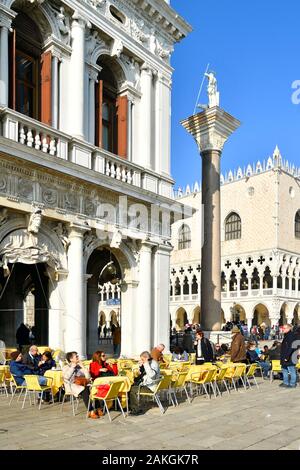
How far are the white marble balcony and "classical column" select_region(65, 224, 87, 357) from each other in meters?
1.72

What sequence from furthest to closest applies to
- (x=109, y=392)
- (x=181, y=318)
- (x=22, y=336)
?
(x=181, y=318), (x=22, y=336), (x=109, y=392)

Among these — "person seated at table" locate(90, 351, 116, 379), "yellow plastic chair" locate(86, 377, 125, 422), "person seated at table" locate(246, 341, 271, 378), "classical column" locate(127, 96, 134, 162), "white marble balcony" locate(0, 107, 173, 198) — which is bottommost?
"person seated at table" locate(246, 341, 271, 378)

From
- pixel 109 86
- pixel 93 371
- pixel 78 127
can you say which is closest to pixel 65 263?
pixel 78 127

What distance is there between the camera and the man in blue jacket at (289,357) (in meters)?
11.4

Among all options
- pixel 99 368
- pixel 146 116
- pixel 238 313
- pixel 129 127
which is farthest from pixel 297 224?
pixel 99 368

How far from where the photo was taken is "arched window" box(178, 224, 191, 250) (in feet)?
173

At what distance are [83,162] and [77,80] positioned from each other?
2022 millimetres

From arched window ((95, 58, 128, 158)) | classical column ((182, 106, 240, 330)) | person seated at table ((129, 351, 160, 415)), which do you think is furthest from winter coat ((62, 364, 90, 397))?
classical column ((182, 106, 240, 330))

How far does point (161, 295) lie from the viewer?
15.5 meters

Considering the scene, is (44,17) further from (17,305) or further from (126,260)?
(17,305)

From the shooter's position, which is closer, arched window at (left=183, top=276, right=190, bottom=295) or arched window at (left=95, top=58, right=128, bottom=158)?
arched window at (left=95, top=58, right=128, bottom=158)

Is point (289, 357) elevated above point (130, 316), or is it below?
below

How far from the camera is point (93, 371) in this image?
8523mm

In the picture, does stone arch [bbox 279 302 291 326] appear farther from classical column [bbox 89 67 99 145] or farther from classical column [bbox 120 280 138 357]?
classical column [bbox 89 67 99 145]
